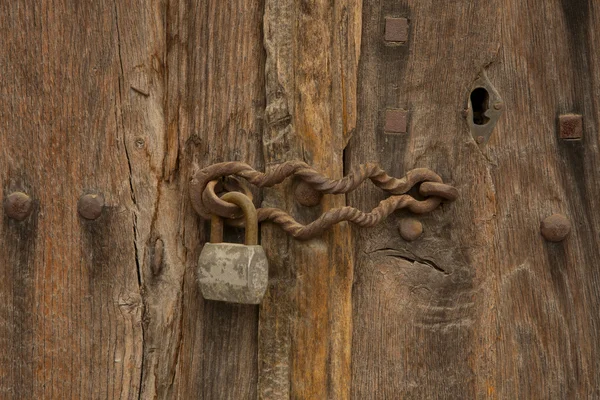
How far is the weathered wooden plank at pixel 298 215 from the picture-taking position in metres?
1.04

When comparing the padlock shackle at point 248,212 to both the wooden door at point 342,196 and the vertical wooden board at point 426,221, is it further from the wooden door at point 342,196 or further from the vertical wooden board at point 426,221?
the vertical wooden board at point 426,221

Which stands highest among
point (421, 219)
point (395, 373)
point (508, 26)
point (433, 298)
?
point (508, 26)

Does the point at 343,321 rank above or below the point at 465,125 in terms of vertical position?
below

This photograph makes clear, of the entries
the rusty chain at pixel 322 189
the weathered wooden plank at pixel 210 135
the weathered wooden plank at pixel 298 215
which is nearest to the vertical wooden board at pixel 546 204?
the rusty chain at pixel 322 189

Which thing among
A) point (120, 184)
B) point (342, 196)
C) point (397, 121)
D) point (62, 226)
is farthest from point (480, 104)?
point (62, 226)

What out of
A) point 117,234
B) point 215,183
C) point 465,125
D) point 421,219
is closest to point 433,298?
point 421,219

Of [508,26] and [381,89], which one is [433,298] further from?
[508,26]

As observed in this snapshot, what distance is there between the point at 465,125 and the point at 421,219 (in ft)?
0.56

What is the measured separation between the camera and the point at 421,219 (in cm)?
108

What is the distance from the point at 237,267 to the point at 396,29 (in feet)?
1.53

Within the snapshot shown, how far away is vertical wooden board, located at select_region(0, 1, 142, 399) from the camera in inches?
42.3

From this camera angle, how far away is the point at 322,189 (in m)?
1.00

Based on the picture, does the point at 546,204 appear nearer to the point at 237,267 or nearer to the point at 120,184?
the point at 237,267

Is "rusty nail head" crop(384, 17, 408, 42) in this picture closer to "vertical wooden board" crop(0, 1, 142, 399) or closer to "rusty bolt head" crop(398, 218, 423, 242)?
"rusty bolt head" crop(398, 218, 423, 242)
